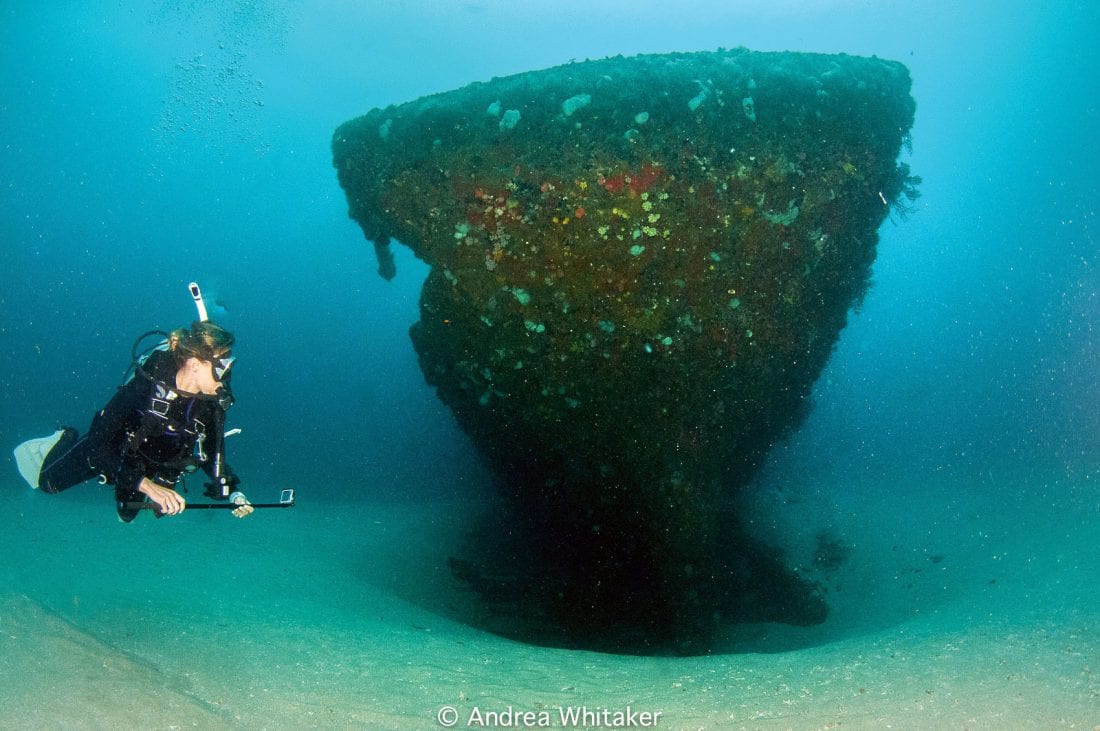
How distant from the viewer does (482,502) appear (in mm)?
11094

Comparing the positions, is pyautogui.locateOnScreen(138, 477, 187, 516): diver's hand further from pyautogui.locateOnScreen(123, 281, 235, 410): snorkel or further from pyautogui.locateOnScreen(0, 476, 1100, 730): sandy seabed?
pyautogui.locateOnScreen(0, 476, 1100, 730): sandy seabed

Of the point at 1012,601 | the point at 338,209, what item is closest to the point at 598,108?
the point at 1012,601

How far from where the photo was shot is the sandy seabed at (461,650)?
281cm

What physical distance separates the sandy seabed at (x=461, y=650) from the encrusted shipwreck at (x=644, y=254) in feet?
5.36

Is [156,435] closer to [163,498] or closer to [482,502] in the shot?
[163,498]

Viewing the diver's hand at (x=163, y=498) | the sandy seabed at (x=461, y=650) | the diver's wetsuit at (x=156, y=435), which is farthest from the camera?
the diver's wetsuit at (x=156, y=435)

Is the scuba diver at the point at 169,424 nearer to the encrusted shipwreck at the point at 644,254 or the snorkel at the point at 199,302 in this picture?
the snorkel at the point at 199,302

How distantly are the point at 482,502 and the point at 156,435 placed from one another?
762 centimetres

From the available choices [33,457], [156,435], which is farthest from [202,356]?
[33,457]

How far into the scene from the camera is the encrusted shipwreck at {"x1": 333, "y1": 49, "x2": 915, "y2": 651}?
4566mm

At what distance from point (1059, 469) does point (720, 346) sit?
29.6 feet

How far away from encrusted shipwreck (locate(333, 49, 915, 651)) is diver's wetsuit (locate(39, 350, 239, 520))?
2.30m

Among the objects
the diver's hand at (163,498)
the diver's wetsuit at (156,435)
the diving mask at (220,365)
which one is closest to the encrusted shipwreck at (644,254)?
the diving mask at (220,365)

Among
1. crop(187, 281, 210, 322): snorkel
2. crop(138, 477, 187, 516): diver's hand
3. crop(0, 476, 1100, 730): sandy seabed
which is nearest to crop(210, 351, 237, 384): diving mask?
crop(187, 281, 210, 322): snorkel
